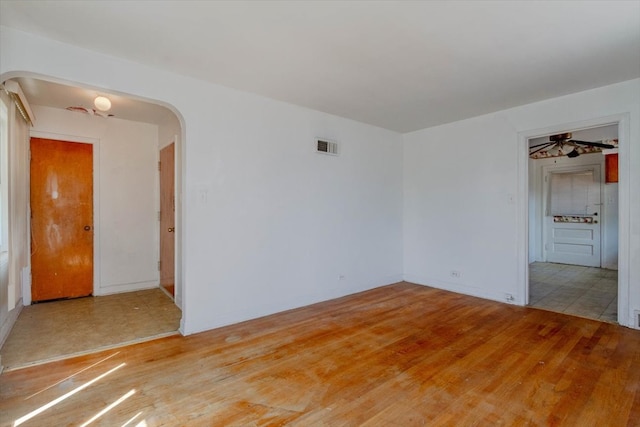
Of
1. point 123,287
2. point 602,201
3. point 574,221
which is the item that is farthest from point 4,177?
point 602,201

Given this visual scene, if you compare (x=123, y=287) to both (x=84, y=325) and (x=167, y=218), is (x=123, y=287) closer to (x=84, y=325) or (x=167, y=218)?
(x=167, y=218)

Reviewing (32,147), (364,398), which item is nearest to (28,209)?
(32,147)

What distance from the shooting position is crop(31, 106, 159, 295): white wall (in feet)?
14.6

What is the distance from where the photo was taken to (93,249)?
4.45m

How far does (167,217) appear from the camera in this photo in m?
4.53

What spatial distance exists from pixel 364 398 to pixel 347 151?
129 inches

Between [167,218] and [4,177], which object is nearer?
[4,177]

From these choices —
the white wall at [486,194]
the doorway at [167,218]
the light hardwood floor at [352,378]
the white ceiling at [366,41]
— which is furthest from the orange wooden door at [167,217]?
the white wall at [486,194]

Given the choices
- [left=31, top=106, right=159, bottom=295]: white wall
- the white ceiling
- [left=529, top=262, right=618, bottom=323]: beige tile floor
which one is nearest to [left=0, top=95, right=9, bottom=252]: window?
the white ceiling

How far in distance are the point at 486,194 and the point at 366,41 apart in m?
3.01

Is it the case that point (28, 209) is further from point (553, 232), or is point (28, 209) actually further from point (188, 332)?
point (553, 232)

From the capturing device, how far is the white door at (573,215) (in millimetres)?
6570

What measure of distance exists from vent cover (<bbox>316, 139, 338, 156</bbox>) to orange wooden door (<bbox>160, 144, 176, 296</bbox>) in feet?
6.67

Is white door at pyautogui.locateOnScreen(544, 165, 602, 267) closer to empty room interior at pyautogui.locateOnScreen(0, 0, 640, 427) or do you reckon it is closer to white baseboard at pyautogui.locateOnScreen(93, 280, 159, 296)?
empty room interior at pyautogui.locateOnScreen(0, 0, 640, 427)
